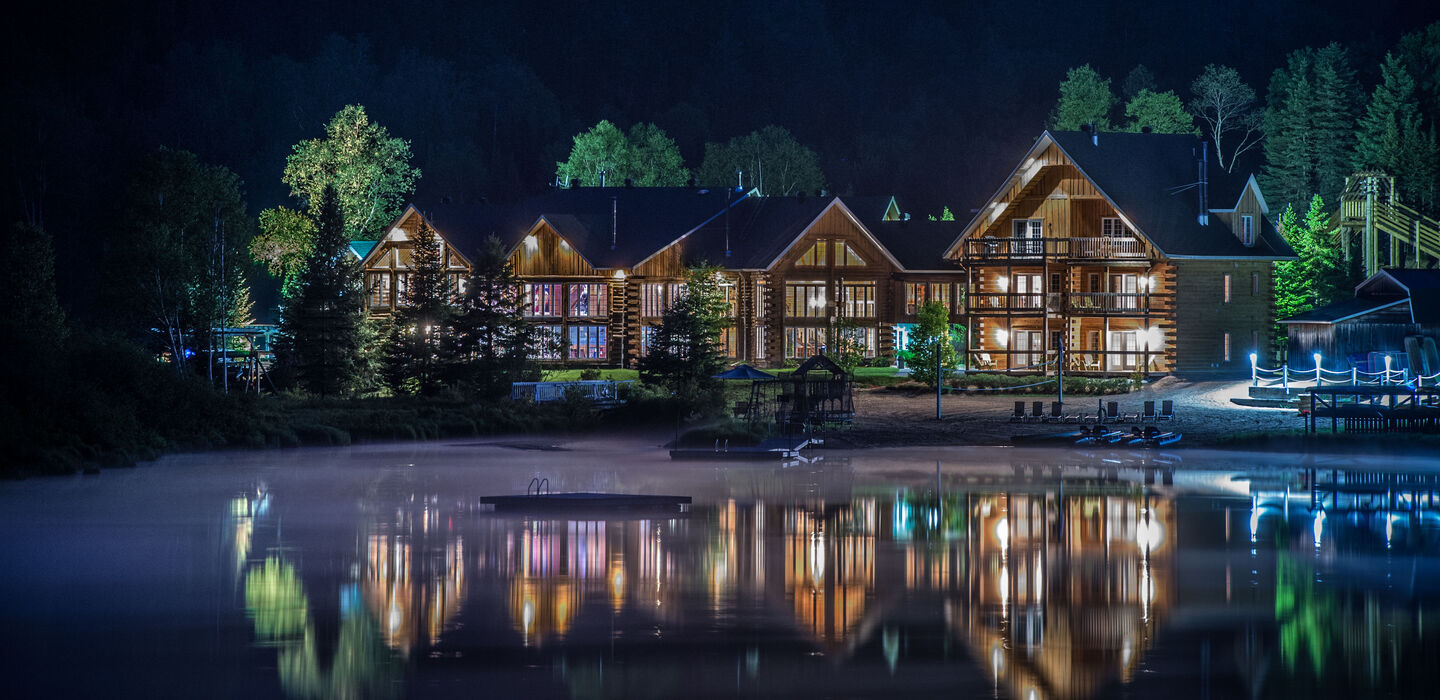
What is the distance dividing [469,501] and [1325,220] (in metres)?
68.3

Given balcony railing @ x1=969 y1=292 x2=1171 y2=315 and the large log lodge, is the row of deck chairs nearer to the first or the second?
the large log lodge

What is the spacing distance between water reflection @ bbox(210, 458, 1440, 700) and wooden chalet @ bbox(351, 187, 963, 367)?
45.5 meters

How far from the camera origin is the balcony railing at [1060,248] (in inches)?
2584

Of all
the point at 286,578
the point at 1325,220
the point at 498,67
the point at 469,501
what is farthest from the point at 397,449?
the point at 498,67

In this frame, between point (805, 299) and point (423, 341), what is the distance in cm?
2524

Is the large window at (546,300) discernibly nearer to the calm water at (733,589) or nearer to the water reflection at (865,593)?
the calm water at (733,589)

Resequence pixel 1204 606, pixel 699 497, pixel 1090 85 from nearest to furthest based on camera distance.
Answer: pixel 1204 606
pixel 699 497
pixel 1090 85

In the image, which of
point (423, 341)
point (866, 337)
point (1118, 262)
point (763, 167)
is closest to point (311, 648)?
point (423, 341)

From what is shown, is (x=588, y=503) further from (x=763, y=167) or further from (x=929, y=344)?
(x=763, y=167)

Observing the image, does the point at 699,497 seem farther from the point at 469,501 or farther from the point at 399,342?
the point at 399,342

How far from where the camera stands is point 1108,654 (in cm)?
1614

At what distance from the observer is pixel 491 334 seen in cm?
5497

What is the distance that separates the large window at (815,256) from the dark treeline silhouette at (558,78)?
46270mm

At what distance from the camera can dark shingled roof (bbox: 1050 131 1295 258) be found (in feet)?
215
